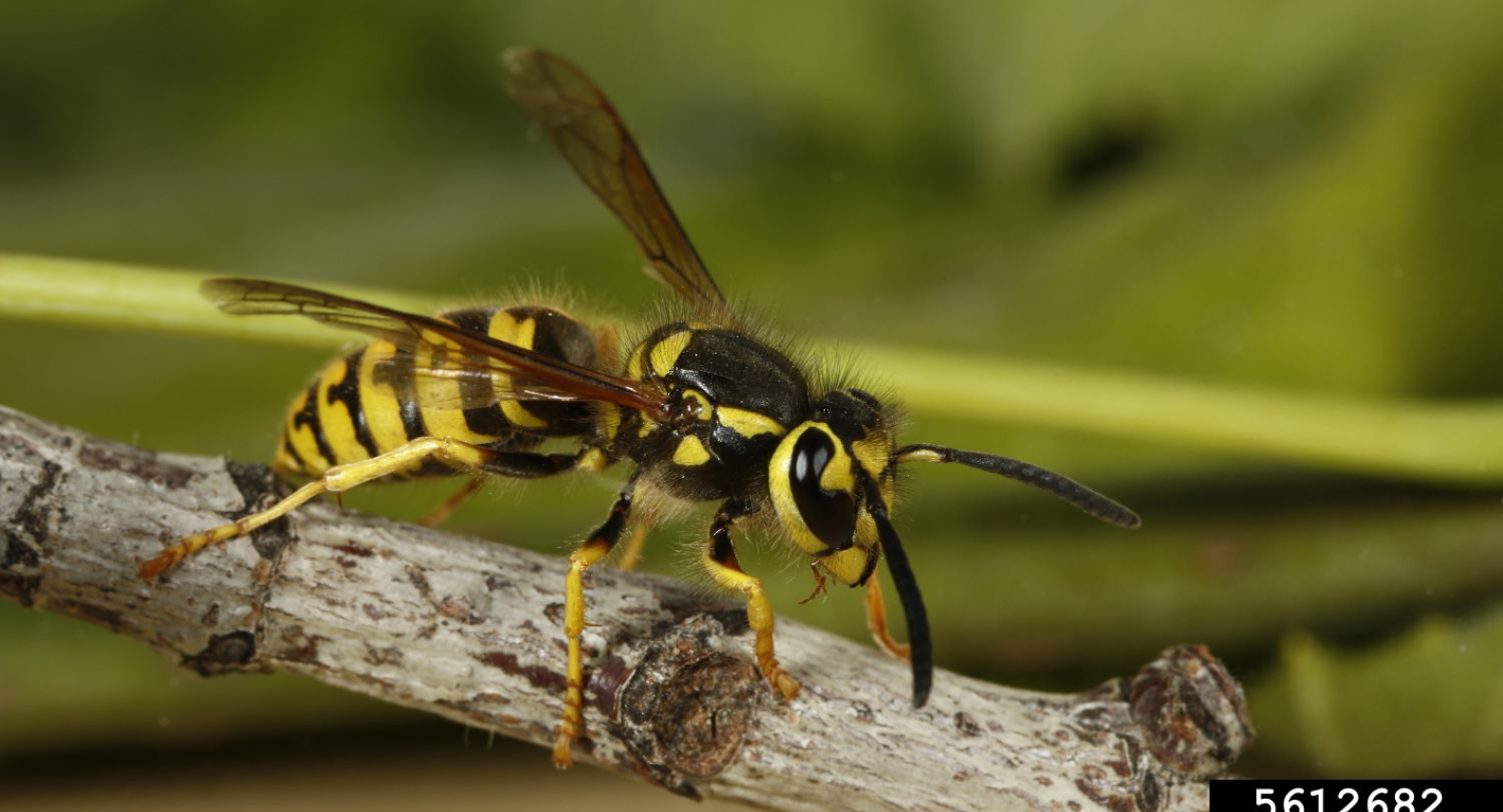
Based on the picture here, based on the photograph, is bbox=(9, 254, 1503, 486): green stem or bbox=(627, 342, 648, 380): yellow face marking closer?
bbox=(627, 342, 648, 380): yellow face marking

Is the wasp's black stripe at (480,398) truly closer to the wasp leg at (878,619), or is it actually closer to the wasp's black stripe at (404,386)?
the wasp's black stripe at (404,386)

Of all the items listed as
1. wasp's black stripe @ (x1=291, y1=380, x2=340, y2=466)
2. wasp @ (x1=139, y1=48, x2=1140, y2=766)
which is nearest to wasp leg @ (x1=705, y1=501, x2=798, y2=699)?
wasp @ (x1=139, y1=48, x2=1140, y2=766)

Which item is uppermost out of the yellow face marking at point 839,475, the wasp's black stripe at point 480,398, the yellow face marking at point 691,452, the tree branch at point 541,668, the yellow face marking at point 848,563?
the wasp's black stripe at point 480,398

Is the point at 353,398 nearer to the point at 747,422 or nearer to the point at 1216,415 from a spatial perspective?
the point at 747,422

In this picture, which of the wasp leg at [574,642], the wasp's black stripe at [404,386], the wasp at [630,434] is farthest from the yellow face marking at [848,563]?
the wasp's black stripe at [404,386]

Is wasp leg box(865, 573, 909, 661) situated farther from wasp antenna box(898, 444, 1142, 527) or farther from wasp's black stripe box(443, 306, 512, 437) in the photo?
wasp's black stripe box(443, 306, 512, 437)

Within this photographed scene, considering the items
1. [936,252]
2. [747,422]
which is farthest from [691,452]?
[936,252]
